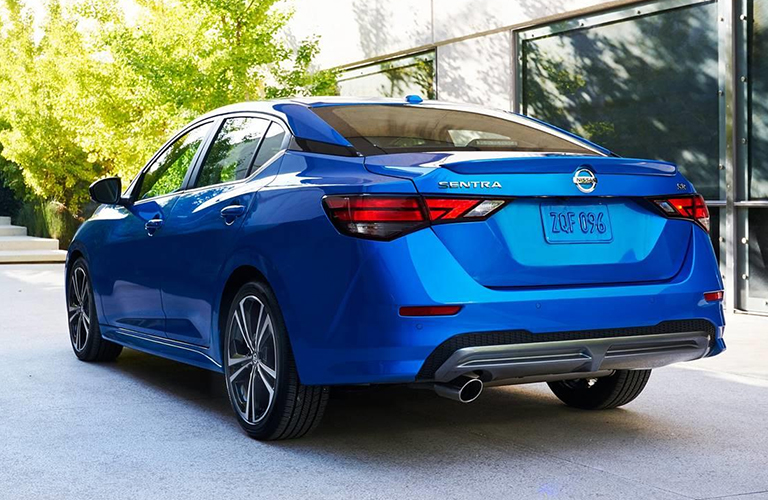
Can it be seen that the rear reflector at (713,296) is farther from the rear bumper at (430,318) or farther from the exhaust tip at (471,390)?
the exhaust tip at (471,390)

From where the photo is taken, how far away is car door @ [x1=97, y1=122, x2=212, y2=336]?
6.61 m

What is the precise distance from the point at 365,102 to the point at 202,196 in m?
0.99

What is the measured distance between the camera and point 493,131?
584 centimetres

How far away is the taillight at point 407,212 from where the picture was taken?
15.1 feet

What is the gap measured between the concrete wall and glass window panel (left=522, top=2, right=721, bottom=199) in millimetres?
396

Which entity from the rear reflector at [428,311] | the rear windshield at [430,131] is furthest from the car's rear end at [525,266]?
the rear windshield at [430,131]

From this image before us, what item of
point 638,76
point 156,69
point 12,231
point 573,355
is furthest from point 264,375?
point 12,231

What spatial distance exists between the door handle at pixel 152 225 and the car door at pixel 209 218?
13cm

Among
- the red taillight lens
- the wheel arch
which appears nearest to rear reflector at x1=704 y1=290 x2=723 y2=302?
the red taillight lens

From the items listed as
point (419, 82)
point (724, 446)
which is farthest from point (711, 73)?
point (724, 446)

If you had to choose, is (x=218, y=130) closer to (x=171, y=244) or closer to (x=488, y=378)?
(x=171, y=244)

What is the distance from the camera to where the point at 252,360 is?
5.50 metres

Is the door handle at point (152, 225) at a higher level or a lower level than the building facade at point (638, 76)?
lower

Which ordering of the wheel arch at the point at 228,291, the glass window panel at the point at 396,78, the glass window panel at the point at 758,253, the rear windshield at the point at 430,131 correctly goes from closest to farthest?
the rear windshield at the point at 430,131 → the wheel arch at the point at 228,291 → the glass window panel at the point at 758,253 → the glass window panel at the point at 396,78
